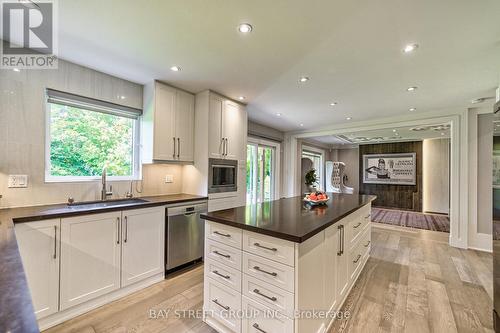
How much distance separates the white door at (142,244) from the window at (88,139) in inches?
30.5

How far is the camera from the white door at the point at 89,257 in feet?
6.12

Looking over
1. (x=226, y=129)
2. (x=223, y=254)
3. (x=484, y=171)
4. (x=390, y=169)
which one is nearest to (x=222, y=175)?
(x=226, y=129)

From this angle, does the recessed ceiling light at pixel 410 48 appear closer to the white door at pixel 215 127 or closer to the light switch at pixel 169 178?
the white door at pixel 215 127

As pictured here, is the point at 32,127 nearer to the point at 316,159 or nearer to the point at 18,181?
the point at 18,181

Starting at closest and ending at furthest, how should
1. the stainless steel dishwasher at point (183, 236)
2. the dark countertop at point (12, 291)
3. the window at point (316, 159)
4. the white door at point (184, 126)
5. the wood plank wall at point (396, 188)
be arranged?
the dark countertop at point (12, 291) → the stainless steel dishwasher at point (183, 236) → the white door at point (184, 126) → the wood plank wall at point (396, 188) → the window at point (316, 159)

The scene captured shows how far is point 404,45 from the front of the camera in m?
1.97

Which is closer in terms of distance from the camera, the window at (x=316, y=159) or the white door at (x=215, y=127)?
the white door at (x=215, y=127)

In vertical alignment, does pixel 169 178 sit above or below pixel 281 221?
above

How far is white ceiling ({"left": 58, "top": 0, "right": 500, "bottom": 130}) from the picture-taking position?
155 centimetres

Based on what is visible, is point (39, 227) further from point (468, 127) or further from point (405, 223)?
point (405, 223)

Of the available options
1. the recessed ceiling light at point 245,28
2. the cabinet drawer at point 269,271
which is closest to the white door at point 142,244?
the cabinet drawer at point 269,271

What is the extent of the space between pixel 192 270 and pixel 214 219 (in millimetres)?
1511

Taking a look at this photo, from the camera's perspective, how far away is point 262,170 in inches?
222

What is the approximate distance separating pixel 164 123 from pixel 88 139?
2.97 feet
